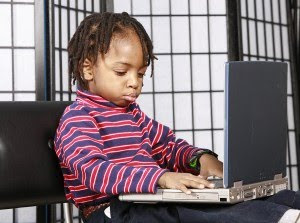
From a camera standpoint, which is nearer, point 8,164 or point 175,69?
point 8,164

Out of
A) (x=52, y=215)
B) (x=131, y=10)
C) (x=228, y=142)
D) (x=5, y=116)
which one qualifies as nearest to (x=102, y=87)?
(x=5, y=116)

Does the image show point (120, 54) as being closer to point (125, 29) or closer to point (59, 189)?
point (125, 29)

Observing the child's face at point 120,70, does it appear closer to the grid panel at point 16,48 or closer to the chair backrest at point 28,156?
the chair backrest at point 28,156

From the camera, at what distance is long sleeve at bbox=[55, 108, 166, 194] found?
1234 mm

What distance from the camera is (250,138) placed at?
121cm

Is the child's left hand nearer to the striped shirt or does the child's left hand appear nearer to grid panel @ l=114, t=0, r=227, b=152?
the striped shirt

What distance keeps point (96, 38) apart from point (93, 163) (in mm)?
348

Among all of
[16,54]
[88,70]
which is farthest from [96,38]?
[16,54]

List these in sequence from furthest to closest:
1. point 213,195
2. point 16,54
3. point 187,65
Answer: point 187,65 → point 16,54 → point 213,195

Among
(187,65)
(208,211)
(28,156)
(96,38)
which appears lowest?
(208,211)

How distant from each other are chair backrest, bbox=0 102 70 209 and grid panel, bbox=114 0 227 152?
6.79 ft

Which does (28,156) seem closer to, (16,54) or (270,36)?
(16,54)

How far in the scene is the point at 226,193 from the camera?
1.12 metres

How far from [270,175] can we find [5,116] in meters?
0.63
